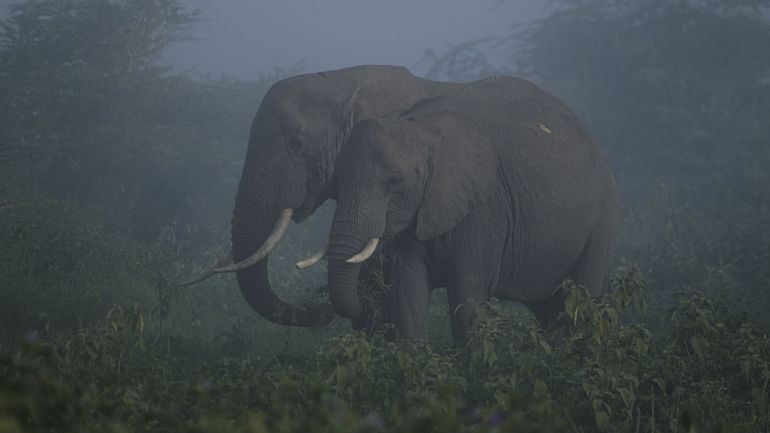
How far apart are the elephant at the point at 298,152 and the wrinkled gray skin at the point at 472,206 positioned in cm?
44

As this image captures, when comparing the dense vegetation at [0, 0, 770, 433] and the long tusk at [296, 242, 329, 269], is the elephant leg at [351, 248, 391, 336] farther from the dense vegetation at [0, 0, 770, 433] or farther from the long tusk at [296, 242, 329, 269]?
the dense vegetation at [0, 0, 770, 433]

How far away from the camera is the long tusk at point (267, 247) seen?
7.54m

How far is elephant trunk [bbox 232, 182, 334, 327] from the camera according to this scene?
7.76 m

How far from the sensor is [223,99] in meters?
22.4

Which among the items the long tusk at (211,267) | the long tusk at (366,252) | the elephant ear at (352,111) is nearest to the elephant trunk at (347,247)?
the long tusk at (366,252)

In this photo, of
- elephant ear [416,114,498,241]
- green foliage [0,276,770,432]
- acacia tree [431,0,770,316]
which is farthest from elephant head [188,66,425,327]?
acacia tree [431,0,770,316]

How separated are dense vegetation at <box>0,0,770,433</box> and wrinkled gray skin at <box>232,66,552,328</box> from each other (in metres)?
0.56

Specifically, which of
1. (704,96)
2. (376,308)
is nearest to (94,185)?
(376,308)

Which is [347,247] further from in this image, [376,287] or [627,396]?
[627,396]

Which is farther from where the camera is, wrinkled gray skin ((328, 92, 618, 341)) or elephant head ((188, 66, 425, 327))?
elephant head ((188, 66, 425, 327))

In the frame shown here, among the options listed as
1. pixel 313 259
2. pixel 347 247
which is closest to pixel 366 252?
pixel 347 247

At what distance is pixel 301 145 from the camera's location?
812 cm

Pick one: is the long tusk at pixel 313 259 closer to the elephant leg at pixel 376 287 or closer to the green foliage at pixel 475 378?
the elephant leg at pixel 376 287

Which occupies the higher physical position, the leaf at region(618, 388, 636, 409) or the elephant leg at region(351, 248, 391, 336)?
the leaf at region(618, 388, 636, 409)
